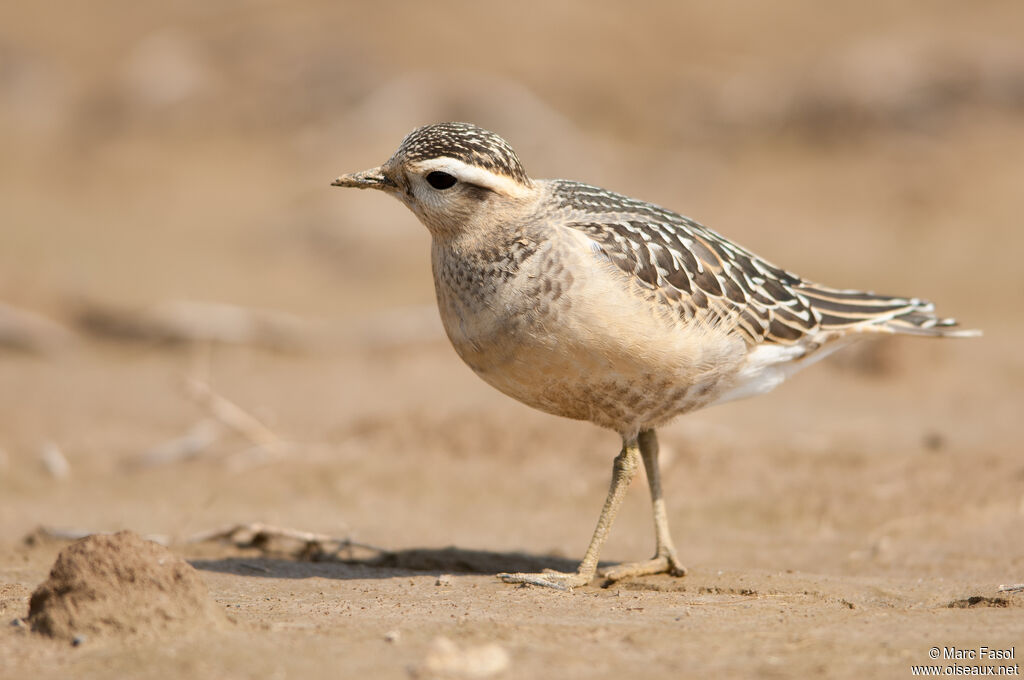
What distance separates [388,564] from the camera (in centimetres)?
666

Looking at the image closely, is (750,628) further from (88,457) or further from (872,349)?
(872,349)

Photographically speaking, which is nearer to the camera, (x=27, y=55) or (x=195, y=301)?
(x=195, y=301)

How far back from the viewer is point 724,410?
33.7 ft

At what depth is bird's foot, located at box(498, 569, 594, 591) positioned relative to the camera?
558 cm

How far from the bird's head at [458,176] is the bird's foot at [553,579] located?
1.86 metres

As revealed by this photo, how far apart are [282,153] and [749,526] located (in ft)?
43.4

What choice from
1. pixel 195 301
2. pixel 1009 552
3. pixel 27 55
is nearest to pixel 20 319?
pixel 195 301

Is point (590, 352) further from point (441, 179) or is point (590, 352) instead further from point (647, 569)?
point (647, 569)

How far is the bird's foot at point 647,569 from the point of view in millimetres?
6004

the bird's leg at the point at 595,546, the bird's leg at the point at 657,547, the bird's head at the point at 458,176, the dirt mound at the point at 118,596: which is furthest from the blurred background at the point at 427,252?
the dirt mound at the point at 118,596

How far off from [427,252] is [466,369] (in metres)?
3.91

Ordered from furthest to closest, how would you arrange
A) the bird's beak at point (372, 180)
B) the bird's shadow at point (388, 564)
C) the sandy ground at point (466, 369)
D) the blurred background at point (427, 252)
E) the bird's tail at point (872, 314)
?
the blurred background at point (427, 252) → the bird's tail at point (872, 314) → the bird's shadow at point (388, 564) → the bird's beak at point (372, 180) → the sandy ground at point (466, 369)

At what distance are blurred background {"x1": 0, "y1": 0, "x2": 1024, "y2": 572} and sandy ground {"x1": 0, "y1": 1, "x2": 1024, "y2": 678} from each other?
0.05 m

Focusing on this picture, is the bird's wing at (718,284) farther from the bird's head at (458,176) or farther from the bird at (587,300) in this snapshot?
the bird's head at (458,176)
